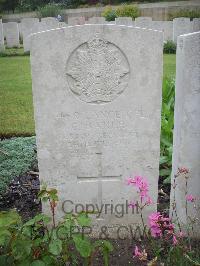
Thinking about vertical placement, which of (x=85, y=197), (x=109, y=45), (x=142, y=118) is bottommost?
(x=85, y=197)

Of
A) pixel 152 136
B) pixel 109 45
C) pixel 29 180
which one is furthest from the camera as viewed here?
pixel 29 180

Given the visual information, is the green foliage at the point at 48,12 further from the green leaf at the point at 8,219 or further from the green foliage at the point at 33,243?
the green leaf at the point at 8,219

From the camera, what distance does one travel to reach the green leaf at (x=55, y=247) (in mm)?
2229

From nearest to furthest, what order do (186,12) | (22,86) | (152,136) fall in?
1. (152,136)
2. (22,86)
3. (186,12)

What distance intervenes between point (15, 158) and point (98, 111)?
86.3 inches

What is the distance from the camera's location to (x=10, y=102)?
329 inches

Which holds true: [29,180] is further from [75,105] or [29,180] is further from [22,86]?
[22,86]

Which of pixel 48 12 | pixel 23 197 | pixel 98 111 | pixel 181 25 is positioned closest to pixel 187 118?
pixel 98 111

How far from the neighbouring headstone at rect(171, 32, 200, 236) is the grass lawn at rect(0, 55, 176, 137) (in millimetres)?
3473

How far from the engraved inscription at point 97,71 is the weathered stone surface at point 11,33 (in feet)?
52.4

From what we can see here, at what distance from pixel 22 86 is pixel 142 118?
7.13 m

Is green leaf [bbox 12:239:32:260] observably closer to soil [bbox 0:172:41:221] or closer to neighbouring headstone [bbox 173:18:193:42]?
soil [bbox 0:172:41:221]

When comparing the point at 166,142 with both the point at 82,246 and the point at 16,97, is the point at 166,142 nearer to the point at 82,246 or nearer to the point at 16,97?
the point at 82,246

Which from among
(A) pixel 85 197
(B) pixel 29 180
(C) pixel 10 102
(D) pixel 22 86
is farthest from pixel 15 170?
(D) pixel 22 86
